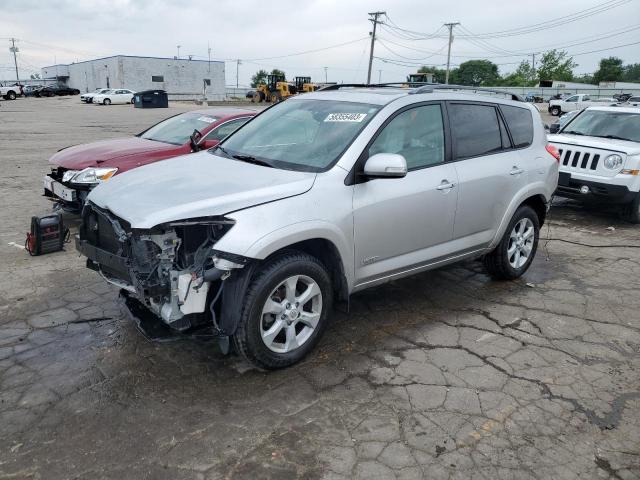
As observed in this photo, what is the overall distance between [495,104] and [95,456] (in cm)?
434

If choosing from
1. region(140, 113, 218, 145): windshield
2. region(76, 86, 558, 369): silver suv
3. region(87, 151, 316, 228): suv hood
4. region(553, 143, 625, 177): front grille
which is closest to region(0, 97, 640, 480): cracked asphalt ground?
region(76, 86, 558, 369): silver suv

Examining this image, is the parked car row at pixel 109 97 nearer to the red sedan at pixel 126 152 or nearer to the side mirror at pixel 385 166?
the red sedan at pixel 126 152

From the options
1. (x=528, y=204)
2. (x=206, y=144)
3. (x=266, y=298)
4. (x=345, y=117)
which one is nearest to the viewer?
(x=266, y=298)

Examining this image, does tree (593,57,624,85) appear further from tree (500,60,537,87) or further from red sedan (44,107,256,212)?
red sedan (44,107,256,212)

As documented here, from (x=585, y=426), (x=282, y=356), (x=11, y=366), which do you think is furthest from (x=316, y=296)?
(x=11, y=366)

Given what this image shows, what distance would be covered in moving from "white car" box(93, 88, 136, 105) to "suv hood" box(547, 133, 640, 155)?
47.0 meters

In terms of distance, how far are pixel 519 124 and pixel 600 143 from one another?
3.75 metres

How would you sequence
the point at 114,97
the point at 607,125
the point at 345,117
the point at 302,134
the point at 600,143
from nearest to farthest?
the point at 345,117
the point at 302,134
the point at 600,143
the point at 607,125
the point at 114,97

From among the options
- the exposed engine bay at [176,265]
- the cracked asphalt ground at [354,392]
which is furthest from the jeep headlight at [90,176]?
the exposed engine bay at [176,265]

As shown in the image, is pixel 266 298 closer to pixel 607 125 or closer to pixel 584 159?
pixel 584 159

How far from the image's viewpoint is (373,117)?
3945 mm

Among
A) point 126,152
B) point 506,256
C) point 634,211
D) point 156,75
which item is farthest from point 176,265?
point 156,75

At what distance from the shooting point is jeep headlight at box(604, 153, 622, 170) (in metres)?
7.73

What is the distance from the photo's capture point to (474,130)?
4680 mm
